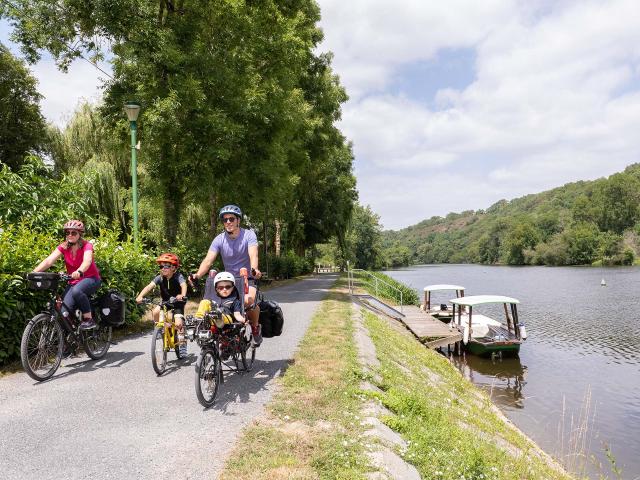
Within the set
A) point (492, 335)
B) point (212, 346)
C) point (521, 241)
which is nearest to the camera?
point (212, 346)

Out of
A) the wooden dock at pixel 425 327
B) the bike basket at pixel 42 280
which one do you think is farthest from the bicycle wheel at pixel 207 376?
the wooden dock at pixel 425 327

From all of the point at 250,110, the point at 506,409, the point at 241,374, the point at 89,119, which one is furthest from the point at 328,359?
the point at 89,119

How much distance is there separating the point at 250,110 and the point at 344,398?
12.2 metres

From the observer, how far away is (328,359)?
7.55 meters

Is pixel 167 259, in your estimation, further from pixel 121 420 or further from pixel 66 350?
pixel 121 420

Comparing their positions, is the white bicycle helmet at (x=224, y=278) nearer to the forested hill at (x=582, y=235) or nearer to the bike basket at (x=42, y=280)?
the bike basket at (x=42, y=280)

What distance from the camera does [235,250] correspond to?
6125 mm

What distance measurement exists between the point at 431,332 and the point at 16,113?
94.1ft

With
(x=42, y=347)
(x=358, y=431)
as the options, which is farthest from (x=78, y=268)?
(x=358, y=431)

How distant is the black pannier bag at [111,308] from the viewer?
7.23 metres

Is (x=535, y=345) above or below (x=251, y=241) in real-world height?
below

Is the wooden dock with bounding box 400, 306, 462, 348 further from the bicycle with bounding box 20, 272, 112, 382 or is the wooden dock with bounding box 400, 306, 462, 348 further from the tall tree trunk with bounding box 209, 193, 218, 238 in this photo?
the bicycle with bounding box 20, 272, 112, 382

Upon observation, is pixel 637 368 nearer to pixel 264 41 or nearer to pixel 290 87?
pixel 290 87

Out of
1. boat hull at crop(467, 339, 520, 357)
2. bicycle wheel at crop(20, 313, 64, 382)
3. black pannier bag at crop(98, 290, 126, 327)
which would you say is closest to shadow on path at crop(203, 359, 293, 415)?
black pannier bag at crop(98, 290, 126, 327)
